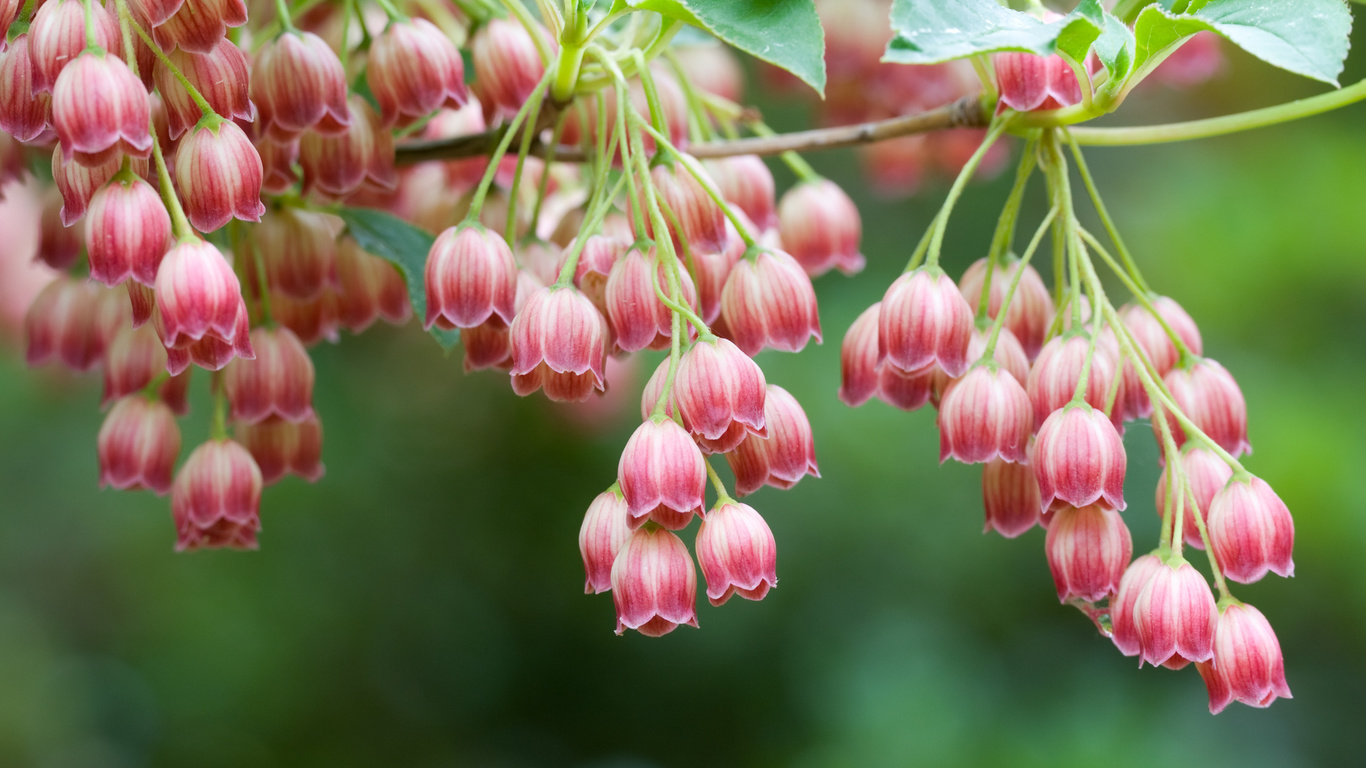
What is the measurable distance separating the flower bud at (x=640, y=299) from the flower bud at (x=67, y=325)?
18.2 inches

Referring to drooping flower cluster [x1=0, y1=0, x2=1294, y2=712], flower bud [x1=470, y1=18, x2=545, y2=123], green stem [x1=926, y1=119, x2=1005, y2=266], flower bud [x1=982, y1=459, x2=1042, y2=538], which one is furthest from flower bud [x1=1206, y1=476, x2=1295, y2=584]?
flower bud [x1=470, y1=18, x2=545, y2=123]

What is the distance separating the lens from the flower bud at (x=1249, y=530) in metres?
0.68

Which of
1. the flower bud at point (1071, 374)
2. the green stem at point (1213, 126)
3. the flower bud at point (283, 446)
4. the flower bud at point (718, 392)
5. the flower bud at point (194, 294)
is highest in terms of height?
the flower bud at point (194, 294)

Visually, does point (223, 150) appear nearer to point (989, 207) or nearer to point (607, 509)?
point (607, 509)

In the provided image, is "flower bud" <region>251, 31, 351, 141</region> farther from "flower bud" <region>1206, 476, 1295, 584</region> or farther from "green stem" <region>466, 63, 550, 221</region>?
"flower bud" <region>1206, 476, 1295, 584</region>

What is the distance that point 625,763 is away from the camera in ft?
9.36

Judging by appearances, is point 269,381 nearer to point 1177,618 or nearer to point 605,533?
point 605,533

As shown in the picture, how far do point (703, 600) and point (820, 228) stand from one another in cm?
119

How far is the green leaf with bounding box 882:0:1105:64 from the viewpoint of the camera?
59cm

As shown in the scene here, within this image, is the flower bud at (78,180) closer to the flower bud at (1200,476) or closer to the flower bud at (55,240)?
the flower bud at (55,240)

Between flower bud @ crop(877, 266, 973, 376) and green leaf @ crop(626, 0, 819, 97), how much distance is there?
0.52 feet

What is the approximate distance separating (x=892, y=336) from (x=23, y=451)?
2625 mm

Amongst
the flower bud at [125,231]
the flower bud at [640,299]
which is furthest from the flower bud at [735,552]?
the flower bud at [125,231]

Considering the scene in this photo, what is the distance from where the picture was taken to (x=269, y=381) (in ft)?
2.66
